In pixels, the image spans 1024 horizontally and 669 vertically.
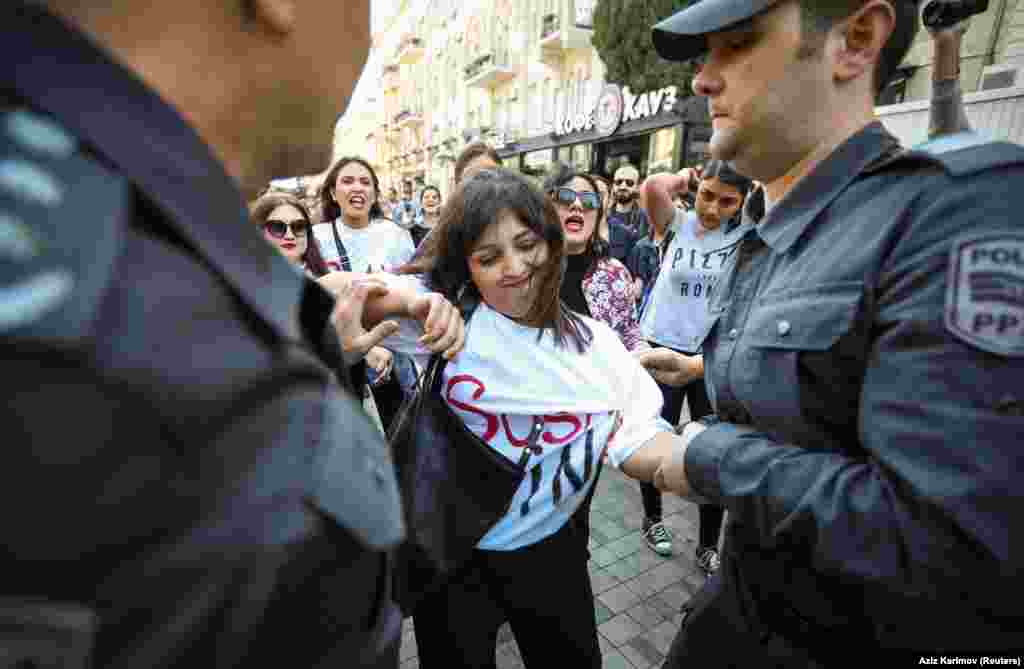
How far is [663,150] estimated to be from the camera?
1300 cm

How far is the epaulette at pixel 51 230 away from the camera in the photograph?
1.09 feet

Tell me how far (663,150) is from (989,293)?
44.5ft

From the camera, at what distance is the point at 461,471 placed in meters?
1.62

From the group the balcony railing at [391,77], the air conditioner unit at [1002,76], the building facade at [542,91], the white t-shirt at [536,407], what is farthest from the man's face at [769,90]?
the balcony railing at [391,77]

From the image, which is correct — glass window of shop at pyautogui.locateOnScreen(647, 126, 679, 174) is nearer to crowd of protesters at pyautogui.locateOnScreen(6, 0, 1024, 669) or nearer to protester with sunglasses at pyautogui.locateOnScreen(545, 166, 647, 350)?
protester with sunglasses at pyautogui.locateOnScreen(545, 166, 647, 350)

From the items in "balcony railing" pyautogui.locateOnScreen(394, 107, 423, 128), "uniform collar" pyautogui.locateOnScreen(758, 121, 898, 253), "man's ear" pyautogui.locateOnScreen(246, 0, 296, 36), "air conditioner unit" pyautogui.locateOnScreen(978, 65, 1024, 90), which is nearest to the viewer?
"man's ear" pyautogui.locateOnScreen(246, 0, 296, 36)

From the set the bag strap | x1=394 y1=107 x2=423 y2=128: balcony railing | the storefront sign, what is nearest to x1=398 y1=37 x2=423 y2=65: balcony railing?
x1=394 y1=107 x2=423 y2=128: balcony railing

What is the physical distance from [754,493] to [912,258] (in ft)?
1.77

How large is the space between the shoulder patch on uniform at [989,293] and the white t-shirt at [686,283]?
2.60m

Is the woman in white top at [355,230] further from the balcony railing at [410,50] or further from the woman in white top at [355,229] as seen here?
the balcony railing at [410,50]

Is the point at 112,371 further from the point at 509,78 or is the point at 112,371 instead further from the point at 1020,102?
the point at 509,78

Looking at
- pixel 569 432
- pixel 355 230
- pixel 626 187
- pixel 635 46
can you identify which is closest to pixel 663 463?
pixel 569 432

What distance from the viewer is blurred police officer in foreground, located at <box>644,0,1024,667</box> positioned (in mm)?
777

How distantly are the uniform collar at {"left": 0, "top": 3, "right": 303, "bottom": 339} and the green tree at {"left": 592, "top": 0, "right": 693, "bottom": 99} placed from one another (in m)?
12.8
